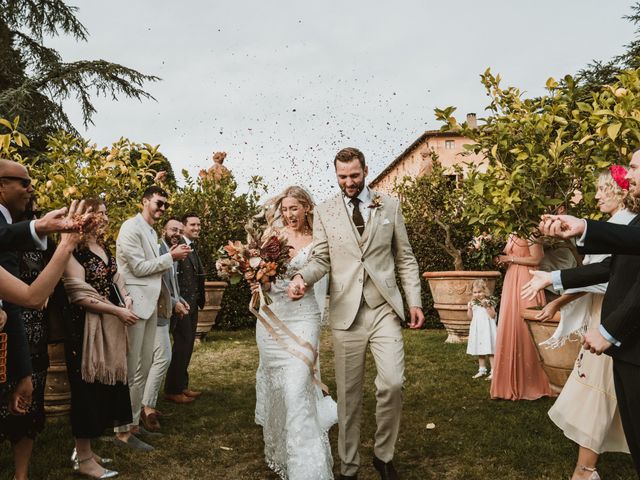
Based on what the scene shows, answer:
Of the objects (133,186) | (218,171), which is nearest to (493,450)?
(133,186)

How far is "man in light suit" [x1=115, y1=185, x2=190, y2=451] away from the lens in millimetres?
5430

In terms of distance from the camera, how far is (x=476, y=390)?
7.19 metres

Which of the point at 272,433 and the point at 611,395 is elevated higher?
the point at 611,395

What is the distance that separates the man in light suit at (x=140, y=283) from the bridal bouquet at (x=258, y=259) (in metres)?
1.21

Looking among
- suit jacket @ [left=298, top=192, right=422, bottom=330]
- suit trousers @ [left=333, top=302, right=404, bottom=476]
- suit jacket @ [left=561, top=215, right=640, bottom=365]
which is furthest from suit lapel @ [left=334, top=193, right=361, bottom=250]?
suit jacket @ [left=561, top=215, right=640, bottom=365]

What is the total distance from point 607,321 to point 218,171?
12.5 m

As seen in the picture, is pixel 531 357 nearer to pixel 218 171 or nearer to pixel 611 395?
pixel 611 395

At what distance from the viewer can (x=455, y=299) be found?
446 inches

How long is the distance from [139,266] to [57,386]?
159 cm

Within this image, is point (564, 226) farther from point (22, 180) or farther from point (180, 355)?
point (180, 355)

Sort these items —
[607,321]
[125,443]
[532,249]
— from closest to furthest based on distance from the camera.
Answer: [607,321] → [125,443] → [532,249]

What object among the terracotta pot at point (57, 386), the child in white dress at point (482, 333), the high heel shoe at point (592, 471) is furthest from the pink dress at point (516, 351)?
the terracotta pot at point (57, 386)

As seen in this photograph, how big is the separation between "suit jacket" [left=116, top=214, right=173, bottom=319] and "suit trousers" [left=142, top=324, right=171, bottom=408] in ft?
2.90

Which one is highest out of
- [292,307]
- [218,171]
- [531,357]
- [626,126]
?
[218,171]
